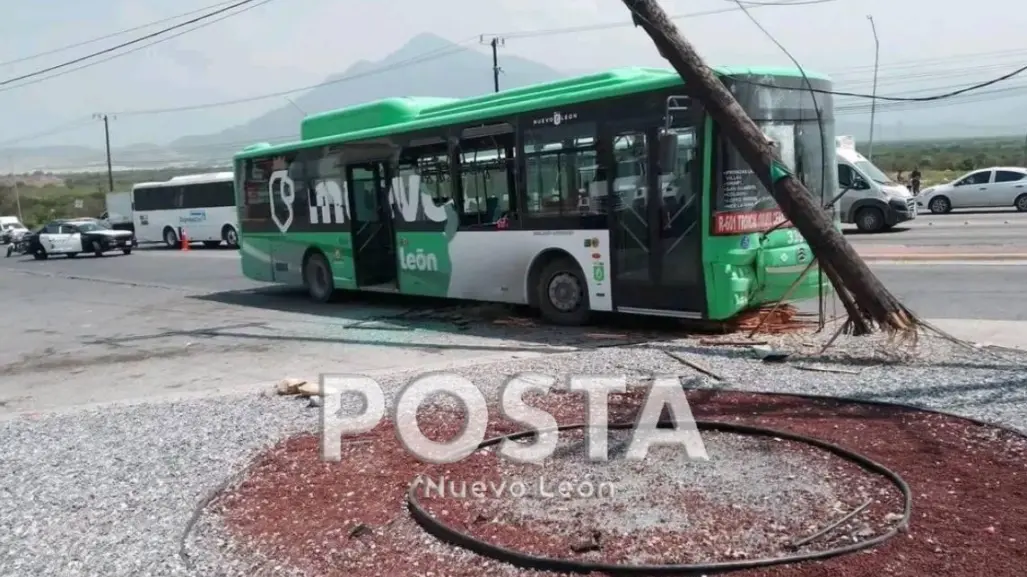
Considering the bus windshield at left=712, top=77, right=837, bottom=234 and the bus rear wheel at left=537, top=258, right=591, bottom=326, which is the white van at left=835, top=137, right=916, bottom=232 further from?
the bus rear wheel at left=537, top=258, right=591, bottom=326

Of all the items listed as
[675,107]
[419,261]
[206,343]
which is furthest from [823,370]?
[206,343]

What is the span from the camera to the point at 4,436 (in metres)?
8.05

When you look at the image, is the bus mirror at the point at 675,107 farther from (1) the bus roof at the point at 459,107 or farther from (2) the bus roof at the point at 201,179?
(2) the bus roof at the point at 201,179

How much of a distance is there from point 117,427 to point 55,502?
6.23 ft

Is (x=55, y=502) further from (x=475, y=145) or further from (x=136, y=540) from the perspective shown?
(x=475, y=145)

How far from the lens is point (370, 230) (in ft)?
52.7

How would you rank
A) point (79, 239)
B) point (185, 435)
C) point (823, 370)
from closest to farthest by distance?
point (185, 435), point (823, 370), point (79, 239)

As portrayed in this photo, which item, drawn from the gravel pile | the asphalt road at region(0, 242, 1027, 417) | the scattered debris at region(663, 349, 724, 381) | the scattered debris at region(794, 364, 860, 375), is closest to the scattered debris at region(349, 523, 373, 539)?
the gravel pile

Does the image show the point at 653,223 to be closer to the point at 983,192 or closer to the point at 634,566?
the point at 634,566

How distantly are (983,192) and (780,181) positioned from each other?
27.6m

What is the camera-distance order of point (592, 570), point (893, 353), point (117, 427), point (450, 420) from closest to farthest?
point (592, 570)
point (450, 420)
point (117, 427)
point (893, 353)

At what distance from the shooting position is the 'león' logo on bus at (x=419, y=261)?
14.2 m

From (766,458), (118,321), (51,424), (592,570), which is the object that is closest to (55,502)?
(51,424)

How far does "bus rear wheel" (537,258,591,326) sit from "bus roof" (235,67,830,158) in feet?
7.03
